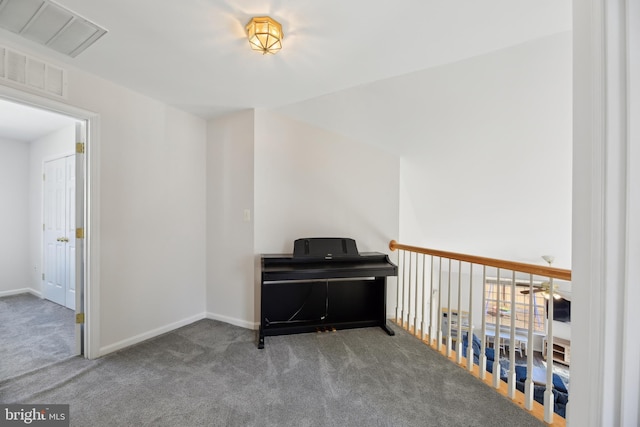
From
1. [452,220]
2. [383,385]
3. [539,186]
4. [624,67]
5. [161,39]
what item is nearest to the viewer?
[624,67]

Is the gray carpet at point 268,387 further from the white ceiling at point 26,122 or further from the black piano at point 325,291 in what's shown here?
the white ceiling at point 26,122

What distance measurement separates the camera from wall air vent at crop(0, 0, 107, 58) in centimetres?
136

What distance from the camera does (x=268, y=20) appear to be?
1.43 m

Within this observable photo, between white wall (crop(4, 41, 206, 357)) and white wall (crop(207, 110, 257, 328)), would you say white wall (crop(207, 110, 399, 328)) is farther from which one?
white wall (crop(4, 41, 206, 357))

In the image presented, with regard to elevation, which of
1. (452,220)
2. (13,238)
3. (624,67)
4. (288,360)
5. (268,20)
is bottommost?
(288,360)

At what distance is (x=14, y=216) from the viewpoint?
12.2 ft

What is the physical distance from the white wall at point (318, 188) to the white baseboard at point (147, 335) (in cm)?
109

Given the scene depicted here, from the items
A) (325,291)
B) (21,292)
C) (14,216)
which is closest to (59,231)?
(14,216)

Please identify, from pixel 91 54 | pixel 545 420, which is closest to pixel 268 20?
pixel 91 54

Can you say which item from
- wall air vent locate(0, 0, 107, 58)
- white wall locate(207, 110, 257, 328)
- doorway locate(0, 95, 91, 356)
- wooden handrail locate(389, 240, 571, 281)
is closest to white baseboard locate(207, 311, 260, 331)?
white wall locate(207, 110, 257, 328)

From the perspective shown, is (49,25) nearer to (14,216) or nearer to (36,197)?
(36,197)

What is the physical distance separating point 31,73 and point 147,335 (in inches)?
89.7

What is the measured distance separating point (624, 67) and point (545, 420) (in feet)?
6.26

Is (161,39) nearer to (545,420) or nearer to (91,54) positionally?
(91,54)
